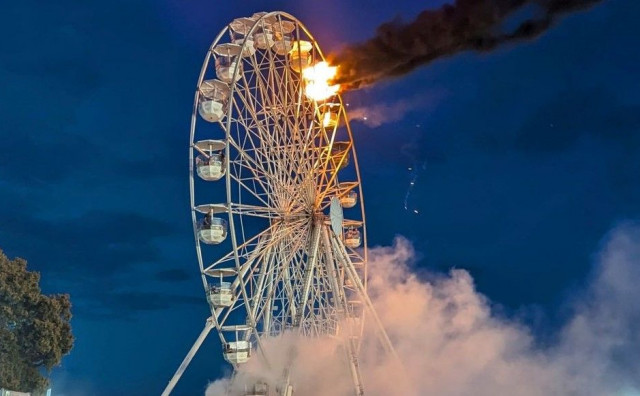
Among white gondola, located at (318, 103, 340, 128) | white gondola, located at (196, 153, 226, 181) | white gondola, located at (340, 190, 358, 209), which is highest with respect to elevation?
white gondola, located at (318, 103, 340, 128)

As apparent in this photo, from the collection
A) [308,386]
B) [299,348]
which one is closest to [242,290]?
[299,348]

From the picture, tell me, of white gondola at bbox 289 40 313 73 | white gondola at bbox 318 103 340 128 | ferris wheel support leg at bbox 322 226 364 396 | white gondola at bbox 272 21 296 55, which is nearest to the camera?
ferris wheel support leg at bbox 322 226 364 396

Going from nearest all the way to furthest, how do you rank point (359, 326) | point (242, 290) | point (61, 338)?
point (242, 290)
point (359, 326)
point (61, 338)

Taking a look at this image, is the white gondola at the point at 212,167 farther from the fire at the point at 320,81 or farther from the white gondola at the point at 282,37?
the white gondola at the point at 282,37

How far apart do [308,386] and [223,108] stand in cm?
1775

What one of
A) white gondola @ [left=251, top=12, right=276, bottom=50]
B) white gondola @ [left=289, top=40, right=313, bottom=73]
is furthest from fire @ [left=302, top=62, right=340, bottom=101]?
white gondola @ [left=251, top=12, right=276, bottom=50]

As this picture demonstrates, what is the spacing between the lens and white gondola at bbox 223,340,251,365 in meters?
34.7

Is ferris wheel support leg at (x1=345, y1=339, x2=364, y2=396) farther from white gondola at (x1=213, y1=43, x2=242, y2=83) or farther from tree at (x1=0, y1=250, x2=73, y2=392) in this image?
tree at (x1=0, y1=250, x2=73, y2=392)

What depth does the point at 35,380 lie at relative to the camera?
42.5 m

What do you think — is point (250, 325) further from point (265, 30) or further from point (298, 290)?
point (265, 30)

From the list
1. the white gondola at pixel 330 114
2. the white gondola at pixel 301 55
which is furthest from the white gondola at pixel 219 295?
the white gondola at pixel 301 55

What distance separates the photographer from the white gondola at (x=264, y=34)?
1473 inches

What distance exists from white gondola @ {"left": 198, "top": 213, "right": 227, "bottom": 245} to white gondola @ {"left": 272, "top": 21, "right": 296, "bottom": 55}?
392 inches

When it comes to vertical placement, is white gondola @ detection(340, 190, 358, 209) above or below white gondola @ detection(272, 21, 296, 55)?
below
